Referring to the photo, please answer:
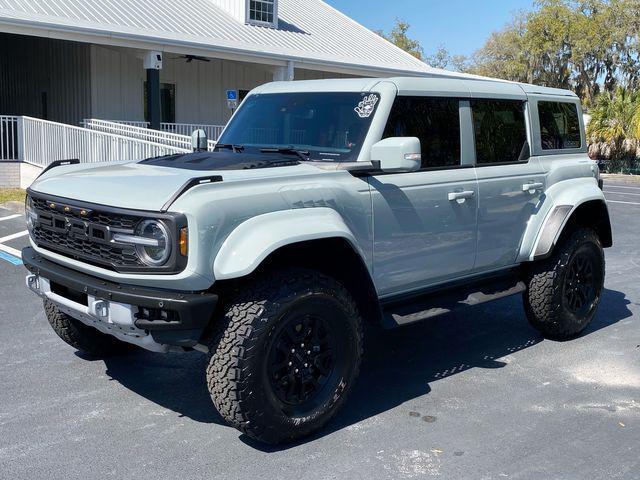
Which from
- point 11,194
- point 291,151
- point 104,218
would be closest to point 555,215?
point 291,151

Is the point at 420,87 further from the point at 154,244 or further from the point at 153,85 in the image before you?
the point at 153,85

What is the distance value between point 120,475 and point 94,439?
0.47 m

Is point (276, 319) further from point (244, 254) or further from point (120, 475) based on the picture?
point (120, 475)

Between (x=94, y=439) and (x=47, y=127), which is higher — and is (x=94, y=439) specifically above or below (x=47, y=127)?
below

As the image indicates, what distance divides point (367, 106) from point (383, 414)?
1940 millimetres

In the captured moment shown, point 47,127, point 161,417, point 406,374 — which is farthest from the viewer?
point 47,127

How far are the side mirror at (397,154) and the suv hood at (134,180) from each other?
0.37 m

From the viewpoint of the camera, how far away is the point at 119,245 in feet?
11.8

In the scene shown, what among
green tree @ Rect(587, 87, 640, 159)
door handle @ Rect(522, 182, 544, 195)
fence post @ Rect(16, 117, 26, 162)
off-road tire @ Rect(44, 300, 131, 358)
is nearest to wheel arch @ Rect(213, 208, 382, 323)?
off-road tire @ Rect(44, 300, 131, 358)

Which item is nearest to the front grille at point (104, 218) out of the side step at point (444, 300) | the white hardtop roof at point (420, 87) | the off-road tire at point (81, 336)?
the off-road tire at point (81, 336)

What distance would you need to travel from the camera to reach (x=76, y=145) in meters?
14.3

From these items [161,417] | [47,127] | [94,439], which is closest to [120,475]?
[94,439]

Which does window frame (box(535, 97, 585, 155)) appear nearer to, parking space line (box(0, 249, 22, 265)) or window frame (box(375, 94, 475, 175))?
window frame (box(375, 94, 475, 175))

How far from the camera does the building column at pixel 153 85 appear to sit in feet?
53.5
